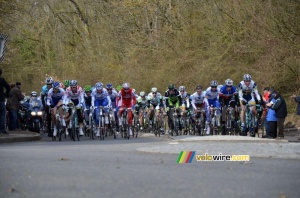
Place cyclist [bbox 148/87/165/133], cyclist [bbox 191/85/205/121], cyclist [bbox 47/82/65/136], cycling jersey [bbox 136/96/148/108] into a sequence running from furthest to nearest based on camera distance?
1. cycling jersey [bbox 136/96/148/108]
2. cyclist [bbox 148/87/165/133]
3. cyclist [bbox 191/85/205/121]
4. cyclist [bbox 47/82/65/136]

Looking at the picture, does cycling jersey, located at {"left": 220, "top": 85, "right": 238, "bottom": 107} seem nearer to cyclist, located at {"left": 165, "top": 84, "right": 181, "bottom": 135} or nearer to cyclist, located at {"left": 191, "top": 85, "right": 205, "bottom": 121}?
cyclist, located at {"left": 191, "top": 85, "right": 205, "bottom": 121}

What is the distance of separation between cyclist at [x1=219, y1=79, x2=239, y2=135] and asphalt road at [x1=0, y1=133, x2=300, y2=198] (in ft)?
43.2

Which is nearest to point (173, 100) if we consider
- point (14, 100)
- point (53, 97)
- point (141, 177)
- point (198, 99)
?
point (198, 99)

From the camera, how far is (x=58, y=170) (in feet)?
43.3

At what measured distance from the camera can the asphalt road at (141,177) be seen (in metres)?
10.6

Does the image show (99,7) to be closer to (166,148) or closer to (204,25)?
(204,25)

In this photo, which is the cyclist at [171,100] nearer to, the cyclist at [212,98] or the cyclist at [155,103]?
the cyclist at [155,103]

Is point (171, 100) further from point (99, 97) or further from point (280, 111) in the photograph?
point (280, 111)

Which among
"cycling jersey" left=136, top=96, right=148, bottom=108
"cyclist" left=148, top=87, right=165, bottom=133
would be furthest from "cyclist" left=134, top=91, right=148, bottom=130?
"cyclist" left=148, top=87, right=165, bottom=133

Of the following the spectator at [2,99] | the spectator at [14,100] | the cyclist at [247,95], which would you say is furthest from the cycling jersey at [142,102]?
the spectator at [2,99]

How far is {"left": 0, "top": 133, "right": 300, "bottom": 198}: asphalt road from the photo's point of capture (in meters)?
10.6

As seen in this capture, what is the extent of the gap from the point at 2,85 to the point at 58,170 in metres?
12.8

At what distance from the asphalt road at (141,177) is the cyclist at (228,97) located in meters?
13.2

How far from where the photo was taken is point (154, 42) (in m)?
46.1
